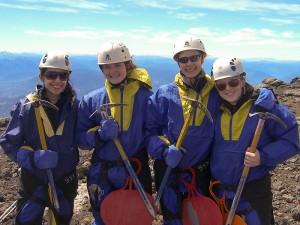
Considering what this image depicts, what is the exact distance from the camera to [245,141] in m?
5.46

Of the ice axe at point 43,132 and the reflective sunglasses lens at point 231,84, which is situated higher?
the reflective sunglasses lens at point 231,84

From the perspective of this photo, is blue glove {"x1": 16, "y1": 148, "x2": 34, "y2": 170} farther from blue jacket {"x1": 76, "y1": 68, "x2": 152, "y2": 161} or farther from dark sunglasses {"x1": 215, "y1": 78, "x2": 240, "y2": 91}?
dark sunglasses {"x1": 215, "y1": 78, "x2": 240, "y2": 91}

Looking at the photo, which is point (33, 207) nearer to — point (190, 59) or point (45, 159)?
point (45, 159)

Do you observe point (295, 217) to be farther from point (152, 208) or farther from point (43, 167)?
point (43, 167)

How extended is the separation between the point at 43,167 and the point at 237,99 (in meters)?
3.28

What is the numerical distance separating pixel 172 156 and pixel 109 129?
3.58 feet

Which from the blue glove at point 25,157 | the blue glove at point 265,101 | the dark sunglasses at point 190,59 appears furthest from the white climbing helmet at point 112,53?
the blue glove at point 265,101

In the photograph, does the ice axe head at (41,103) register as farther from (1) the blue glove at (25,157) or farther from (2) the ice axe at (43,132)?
(1) the blue glove at (25,157)

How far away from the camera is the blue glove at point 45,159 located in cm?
568

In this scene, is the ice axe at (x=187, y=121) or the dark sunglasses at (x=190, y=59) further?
the dark sunglasses at (x=190, y=59)

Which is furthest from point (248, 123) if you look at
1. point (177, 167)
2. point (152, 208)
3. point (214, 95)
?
point (152, 208)

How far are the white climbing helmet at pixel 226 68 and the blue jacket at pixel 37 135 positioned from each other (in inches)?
98.7

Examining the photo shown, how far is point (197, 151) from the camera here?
19.2 feet

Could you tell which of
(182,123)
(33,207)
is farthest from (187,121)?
(33,207)
